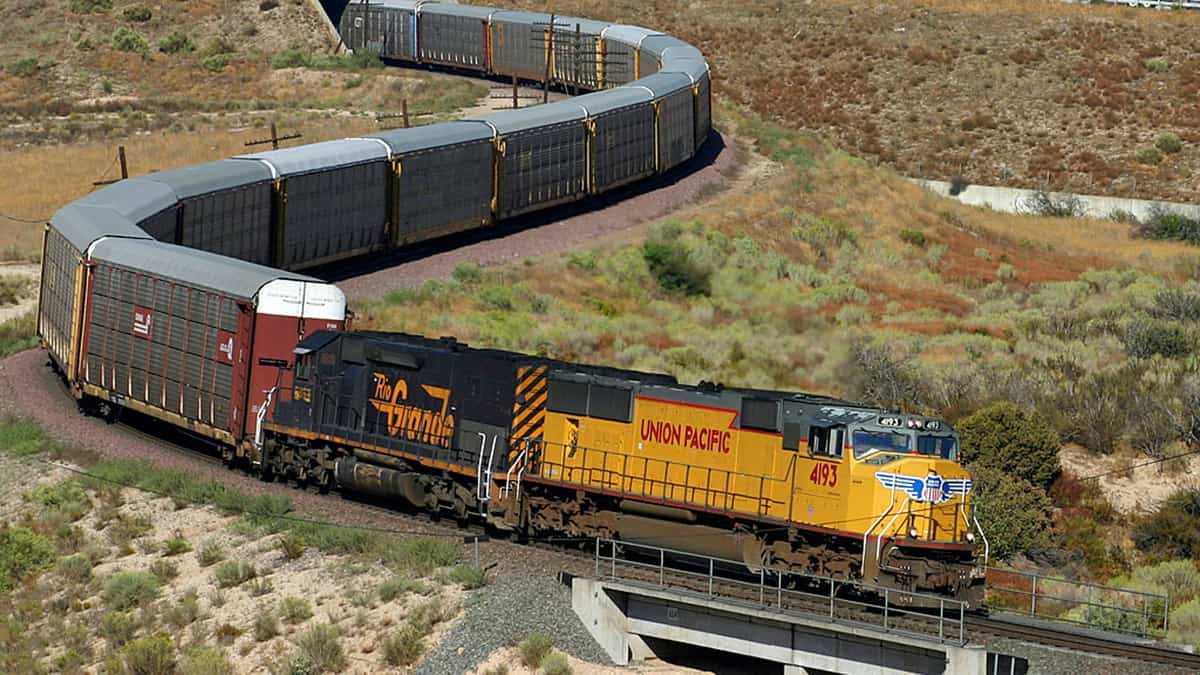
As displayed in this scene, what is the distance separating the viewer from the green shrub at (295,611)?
25.3 m

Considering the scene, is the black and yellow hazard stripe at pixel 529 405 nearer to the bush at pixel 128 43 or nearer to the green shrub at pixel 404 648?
the green shrub at pixel 404 648

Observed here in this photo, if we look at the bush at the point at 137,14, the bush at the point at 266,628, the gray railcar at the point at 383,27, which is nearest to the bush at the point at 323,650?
the bush at the point at 266,628

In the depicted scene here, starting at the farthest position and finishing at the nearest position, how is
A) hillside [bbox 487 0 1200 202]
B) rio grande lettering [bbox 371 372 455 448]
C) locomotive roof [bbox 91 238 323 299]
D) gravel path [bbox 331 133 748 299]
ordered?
1. hillside [bbox 487 0 1200 202]
2. gravel path [bbox 331 133 748 299]
3. locomotive roof [bbox 91 238 323 299]
4. rio grande lettering [bbox 371 372 455 448]

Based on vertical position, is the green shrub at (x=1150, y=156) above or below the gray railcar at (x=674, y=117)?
below

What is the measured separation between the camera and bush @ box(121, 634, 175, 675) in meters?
24.2

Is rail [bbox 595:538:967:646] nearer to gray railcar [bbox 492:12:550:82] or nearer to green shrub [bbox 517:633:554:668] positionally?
green shrub [bbox 517:633:554:668]

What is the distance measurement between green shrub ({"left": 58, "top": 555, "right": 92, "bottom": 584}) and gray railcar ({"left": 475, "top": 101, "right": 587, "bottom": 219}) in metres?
24.3

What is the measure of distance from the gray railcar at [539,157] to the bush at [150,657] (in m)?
27.6

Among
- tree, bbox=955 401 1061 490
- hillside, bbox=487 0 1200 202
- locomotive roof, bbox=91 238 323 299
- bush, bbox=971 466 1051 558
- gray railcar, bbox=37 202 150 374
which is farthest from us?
hillside, bbox=487 0 1200 202

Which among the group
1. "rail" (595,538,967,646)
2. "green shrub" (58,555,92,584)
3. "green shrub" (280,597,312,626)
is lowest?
"green shrub" (58,555,92,584)

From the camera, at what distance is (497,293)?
147ft

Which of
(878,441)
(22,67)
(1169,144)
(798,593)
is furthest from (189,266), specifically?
(1169,144)

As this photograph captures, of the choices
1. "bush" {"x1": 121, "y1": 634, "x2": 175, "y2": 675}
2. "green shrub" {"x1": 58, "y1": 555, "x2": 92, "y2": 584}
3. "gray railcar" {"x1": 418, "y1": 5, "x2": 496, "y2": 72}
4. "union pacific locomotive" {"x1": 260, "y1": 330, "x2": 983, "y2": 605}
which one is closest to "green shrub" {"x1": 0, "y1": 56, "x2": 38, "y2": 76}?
"gray railcar" {"x1": 418, "y1": 5, "x2": 496, "y2": 72}

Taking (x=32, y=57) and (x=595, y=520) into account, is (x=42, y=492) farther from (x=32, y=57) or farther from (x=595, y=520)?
(x=32, y=57)
